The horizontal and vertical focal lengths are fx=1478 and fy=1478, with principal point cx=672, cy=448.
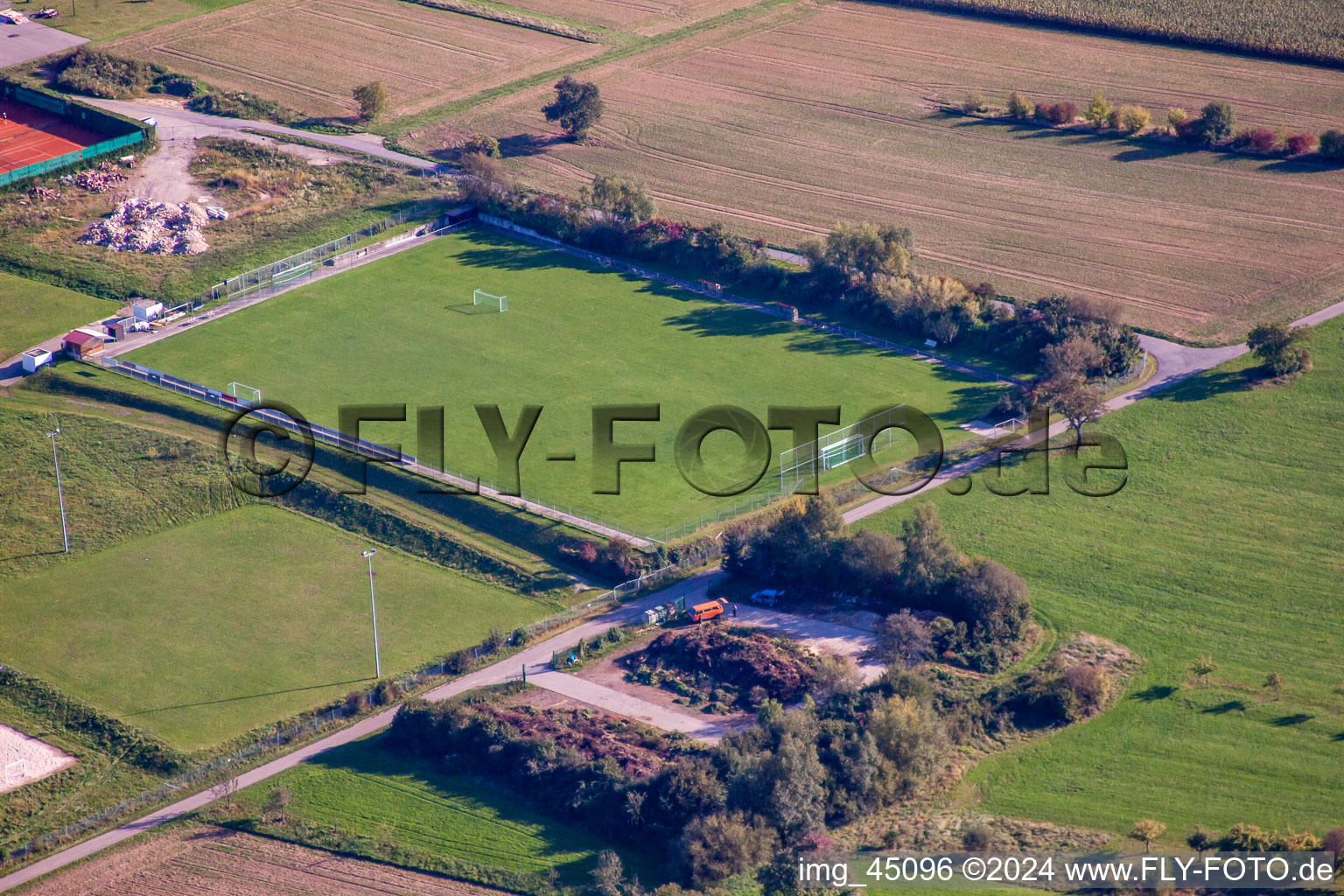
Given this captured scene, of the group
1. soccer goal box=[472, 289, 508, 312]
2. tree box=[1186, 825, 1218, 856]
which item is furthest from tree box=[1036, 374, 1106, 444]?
soccer goal box=[472, 289, 508, 312]

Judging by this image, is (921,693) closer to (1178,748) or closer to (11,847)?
(1178,748)

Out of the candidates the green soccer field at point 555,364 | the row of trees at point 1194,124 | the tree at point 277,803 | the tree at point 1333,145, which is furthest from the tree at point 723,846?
the row of trees at point 1194,124

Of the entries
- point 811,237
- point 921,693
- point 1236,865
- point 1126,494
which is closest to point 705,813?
point 921,693

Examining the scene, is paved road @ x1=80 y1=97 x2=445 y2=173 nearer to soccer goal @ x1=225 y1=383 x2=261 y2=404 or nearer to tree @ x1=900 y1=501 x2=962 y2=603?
soccer goal @ x1=225 y1=383 x2=261 y2=404

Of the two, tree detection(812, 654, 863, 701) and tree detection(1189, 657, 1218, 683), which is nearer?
tree detection(812, 654, 863, 701)

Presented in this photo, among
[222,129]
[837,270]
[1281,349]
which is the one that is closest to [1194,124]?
[1281,349]

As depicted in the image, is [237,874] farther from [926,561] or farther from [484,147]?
[484,147]

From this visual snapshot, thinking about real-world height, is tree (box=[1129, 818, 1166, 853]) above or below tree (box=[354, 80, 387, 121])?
below
